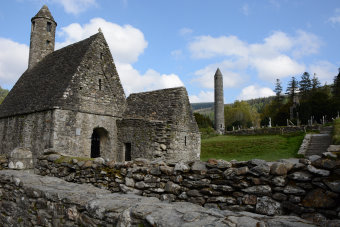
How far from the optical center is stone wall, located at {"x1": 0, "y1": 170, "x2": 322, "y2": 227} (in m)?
2.93

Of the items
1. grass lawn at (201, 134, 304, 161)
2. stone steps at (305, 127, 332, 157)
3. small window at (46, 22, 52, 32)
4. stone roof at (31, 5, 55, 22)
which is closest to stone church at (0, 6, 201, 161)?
small window at (46, 22, 52, 32)

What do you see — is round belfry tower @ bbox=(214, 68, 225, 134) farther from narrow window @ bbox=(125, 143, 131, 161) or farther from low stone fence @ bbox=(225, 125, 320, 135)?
narrow window @ bbox=(125, 143, 131, 161)

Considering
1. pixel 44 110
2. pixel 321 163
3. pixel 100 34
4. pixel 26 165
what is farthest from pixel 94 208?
pixel 100 34

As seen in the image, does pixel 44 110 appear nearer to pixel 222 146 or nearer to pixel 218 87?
pixel 222 146

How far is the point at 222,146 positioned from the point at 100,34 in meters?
17.3

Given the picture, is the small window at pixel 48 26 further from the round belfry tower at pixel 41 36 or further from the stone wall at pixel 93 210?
the stone wall at pixel 93 210

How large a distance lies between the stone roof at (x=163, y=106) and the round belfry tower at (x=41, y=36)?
11.7 meters

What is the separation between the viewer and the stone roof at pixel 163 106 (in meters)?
15.7

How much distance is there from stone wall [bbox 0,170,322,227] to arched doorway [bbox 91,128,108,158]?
33.9 feet

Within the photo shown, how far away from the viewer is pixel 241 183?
479cm

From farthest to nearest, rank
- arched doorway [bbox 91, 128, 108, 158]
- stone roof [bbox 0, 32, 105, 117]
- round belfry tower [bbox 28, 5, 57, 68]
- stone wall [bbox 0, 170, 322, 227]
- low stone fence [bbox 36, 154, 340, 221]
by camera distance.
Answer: round belfry tower [bbox 28, 5, 57, 68] < arched doorway [bbox 91, 128, 108, 158] < stone roof [bbox 0, 32, 105, 117] < low stone fence [bbox 36, 154, 340, 221] < stone wall [bbox 0, 170, 322, 227]

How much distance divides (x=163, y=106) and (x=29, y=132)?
893 centimetres

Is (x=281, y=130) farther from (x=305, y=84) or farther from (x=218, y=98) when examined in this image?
(x=305, y=84)

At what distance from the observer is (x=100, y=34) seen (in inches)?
709
